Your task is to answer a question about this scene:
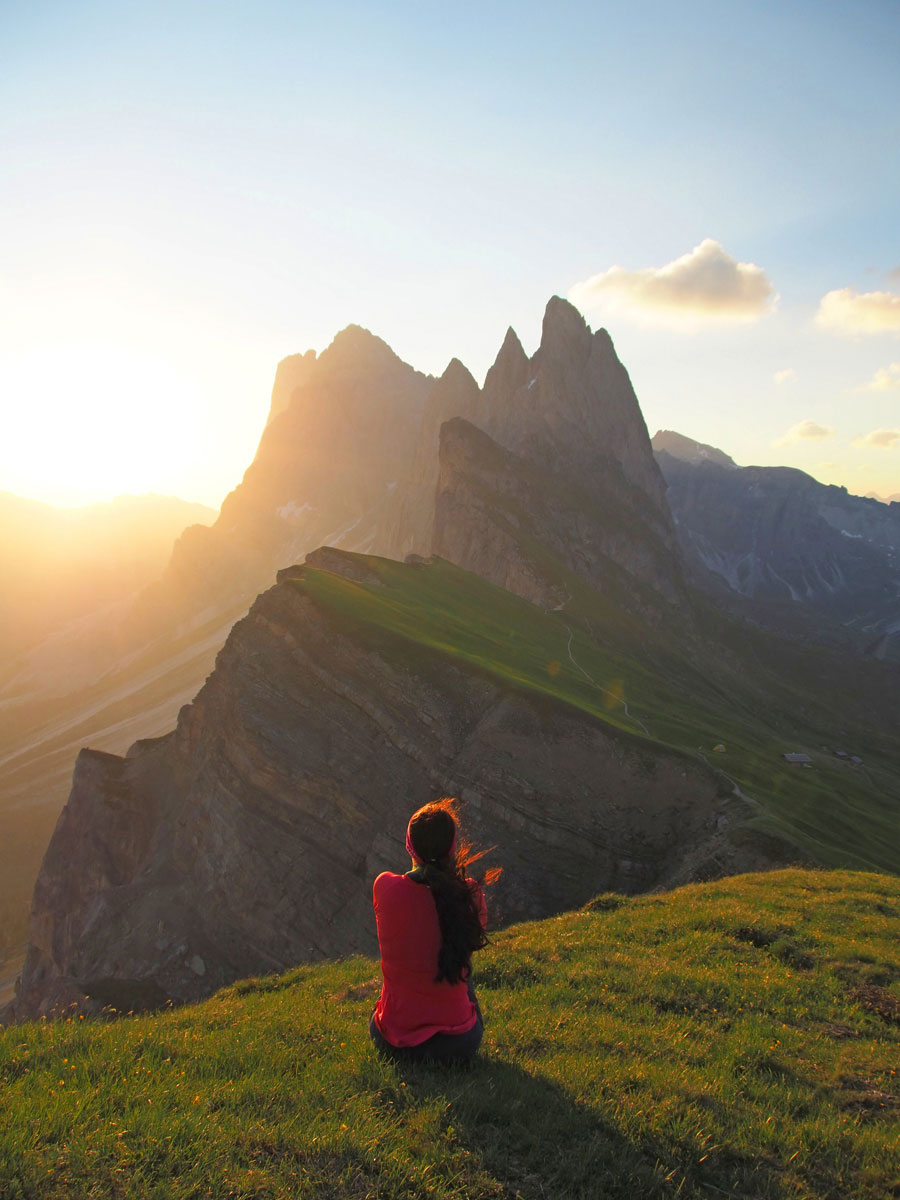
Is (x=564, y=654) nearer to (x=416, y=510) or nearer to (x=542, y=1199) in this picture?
(x=542, y=1199)

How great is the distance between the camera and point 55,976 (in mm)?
44156

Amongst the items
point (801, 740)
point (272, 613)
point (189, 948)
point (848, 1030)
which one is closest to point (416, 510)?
point (801, 740)

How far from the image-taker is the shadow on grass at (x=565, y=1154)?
635 centimetres

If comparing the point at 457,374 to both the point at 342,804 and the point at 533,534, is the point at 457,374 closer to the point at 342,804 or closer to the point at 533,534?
the point at 533,534

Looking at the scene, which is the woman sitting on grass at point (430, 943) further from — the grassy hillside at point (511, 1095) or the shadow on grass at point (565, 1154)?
the shadow on grass at point (565, 1154)

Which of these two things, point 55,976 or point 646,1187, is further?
point 55,976

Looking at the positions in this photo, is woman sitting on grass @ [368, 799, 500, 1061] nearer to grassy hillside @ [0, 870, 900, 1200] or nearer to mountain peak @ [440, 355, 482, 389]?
grassy hillside @ [0, 870, 900, 1200]

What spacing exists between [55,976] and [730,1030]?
47.2 metres

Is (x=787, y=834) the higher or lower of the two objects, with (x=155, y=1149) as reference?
lower

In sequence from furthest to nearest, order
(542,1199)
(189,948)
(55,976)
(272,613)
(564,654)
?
(564,654)
(272,613)
(55,976)
(189,948)
(542,1199)

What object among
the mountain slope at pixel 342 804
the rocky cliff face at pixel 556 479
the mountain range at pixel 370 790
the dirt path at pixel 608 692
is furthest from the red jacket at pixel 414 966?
the rocky cliff face at pixel 556 479

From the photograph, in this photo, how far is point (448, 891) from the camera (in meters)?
8.01

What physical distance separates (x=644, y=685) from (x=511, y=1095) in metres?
70.3

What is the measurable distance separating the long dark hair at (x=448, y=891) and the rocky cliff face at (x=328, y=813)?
88.4 ft
